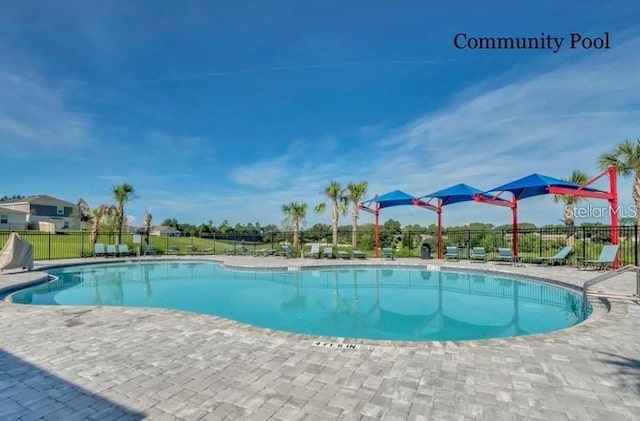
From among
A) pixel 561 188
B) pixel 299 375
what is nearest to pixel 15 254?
pixel 299 375

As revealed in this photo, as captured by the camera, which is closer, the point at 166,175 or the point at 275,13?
the point at 275,13

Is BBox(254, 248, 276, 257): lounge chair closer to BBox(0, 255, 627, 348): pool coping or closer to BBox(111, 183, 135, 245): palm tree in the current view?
BBox(0, 255, 627, 348): pool coping

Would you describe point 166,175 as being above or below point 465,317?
above

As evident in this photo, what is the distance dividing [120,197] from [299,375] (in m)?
20.4

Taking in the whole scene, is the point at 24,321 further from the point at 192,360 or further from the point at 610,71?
the point at 610,71

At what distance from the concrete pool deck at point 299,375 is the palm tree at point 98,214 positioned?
16.0 meters

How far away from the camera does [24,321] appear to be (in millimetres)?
5297

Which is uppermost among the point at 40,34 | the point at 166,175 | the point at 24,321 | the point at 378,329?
the point at 40,34

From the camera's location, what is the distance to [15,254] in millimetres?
10859

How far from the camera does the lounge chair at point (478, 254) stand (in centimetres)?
1419

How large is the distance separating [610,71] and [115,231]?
935 inches

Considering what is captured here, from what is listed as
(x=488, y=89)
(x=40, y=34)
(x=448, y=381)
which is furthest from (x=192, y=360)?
(x=488, y=89)

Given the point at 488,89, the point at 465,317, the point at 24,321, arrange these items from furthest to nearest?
1. the point at 488,89
2. the point at 465,317
3. the point at 24,321

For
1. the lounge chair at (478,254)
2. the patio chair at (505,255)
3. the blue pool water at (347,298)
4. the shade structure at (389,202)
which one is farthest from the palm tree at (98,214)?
the patio chair at (505,255)
